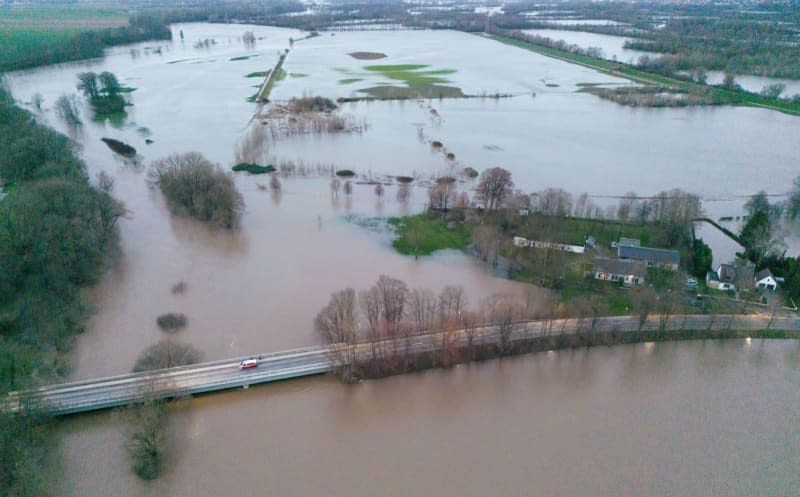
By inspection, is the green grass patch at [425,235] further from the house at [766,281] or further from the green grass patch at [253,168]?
the house at [766,281]

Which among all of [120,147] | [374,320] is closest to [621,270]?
[374,320]

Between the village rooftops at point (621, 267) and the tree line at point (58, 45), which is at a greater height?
the tree line at point (58, 45)

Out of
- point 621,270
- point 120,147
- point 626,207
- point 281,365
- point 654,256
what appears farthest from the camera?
point 120,147

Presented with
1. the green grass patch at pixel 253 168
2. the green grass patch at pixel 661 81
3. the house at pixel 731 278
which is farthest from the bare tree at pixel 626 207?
the green grass patch at pixel 661 81

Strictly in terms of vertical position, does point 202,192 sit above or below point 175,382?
above

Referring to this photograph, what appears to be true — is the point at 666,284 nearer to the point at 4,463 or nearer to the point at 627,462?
the point at 627,462

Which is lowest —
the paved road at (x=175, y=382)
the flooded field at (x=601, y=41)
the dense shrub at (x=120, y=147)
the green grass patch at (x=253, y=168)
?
the paved road at (x=175, y=382)

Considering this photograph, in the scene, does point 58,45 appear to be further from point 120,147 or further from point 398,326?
point 398,326

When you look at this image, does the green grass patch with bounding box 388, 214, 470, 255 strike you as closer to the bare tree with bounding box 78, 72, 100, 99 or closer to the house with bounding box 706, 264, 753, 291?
the house with bounding box 706, 264, 753, 291
